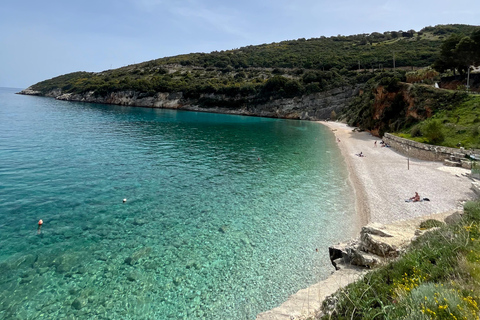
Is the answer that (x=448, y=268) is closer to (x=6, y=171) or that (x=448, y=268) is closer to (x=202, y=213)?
(x=202, y=213)

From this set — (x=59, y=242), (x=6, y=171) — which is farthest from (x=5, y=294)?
(x=6, y=171)

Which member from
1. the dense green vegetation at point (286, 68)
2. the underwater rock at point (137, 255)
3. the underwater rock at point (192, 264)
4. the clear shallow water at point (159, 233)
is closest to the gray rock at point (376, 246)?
the clear shallow water at point (159, 233)

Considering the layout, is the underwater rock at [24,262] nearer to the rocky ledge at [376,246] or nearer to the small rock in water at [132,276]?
the small rock in water at [132,276]

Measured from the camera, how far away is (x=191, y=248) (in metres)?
12.3

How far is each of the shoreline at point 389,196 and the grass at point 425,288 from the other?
6.67 feet

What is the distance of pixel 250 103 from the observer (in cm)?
10175

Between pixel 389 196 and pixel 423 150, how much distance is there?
640 inches

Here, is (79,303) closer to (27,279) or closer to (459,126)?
(27,279)

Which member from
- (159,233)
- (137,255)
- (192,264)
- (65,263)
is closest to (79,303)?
(65,263)

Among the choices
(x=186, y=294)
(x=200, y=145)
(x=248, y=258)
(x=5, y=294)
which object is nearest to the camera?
(x=5, y=294)

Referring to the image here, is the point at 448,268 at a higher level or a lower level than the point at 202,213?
higher

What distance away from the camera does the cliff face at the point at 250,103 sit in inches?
3506

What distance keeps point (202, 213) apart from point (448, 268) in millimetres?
13059

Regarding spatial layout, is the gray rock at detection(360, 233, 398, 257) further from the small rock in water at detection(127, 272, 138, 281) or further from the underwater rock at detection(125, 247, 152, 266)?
the underwater rock at detection(125, 247, 152, 266)
